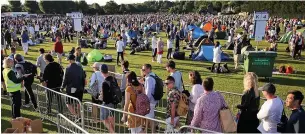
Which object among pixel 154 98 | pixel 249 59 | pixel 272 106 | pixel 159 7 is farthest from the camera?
pixel 159 7

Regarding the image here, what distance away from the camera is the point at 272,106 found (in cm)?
564

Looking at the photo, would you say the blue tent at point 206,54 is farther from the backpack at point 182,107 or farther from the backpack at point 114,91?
the backpack at point 182,107

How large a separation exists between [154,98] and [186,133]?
187cm

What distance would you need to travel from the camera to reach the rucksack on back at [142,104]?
681 cm

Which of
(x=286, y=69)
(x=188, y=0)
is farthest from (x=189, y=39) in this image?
(x=188, y=0)

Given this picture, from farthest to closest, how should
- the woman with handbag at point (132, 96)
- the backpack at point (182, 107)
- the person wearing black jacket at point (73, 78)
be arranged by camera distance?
the person wearing black jacket at point (73, 78)
the woman with handbag at point (132, 96)
the backpack at point (182, 107)

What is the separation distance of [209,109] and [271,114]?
1.06 m

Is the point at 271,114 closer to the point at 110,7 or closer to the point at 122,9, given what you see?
the point at 110,7

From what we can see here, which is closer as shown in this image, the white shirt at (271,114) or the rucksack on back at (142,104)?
the white shirt at (271,114)

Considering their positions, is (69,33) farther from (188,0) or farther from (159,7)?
(159,7)

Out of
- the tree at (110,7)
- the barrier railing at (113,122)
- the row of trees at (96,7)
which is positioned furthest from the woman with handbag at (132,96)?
the tree at (110,7)

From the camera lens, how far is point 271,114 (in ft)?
18.6

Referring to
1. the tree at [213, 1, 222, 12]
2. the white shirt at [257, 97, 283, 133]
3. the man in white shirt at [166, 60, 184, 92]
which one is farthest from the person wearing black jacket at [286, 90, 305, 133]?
the tree at [213, 1, 222, 12]

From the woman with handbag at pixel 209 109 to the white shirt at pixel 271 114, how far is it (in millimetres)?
699
